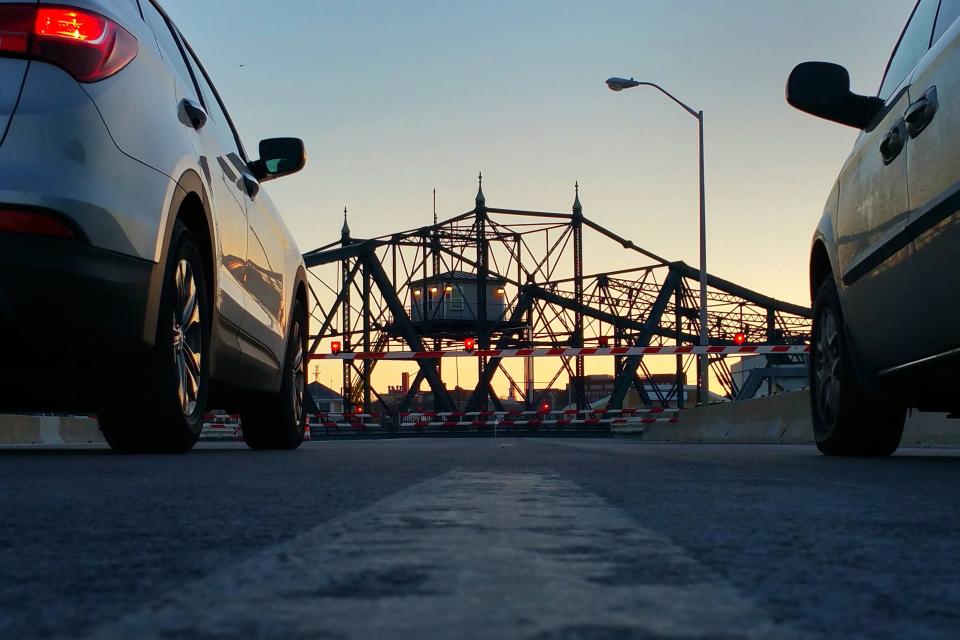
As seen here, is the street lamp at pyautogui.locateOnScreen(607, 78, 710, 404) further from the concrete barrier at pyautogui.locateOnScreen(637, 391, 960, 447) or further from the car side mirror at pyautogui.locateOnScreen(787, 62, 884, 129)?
the car side mirror at pyautogui.locateOnScreen(787, 62, 884, 129)

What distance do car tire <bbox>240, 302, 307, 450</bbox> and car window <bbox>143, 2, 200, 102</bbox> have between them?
2.25 m

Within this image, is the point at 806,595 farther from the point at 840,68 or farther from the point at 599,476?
the point at 840,68

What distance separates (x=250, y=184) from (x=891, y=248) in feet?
10.8

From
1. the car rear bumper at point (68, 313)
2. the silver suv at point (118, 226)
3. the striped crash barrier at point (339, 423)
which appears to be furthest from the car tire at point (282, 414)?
the striped crash barrier at point (339, 423)

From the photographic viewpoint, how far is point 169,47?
16.7ft

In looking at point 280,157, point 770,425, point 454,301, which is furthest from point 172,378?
point 454,301

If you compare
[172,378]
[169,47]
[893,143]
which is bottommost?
[172,378]

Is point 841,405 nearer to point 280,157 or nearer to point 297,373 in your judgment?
point 280,157

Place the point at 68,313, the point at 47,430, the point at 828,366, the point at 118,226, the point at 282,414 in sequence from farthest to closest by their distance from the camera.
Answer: the point at 47,430 → the point at 282,414 → the point at 828,366 → the point at 118,226 → the point at 68,313

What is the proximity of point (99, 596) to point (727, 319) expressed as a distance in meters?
61.7

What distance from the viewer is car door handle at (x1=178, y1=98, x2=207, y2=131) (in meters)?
4.83

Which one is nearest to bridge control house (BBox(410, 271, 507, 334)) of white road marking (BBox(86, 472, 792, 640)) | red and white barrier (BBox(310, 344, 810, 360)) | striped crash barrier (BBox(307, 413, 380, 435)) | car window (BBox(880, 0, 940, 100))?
striped crash barrier (BBox(307, 413, 380, 435))

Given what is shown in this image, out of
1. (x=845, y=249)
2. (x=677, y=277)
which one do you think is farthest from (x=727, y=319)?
(x=845, y=249)

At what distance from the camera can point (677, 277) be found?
5416cm
